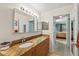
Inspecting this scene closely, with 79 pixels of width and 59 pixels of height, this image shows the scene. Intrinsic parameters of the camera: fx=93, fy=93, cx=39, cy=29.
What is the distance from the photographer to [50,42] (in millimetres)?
1594

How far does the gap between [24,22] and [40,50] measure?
0.55 m

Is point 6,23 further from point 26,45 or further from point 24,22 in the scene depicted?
point 26,45

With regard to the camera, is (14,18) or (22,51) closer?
(22,51)

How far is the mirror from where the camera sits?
1.57 meters

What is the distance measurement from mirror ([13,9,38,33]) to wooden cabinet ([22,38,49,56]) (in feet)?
0.87

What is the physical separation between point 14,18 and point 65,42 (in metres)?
0.93

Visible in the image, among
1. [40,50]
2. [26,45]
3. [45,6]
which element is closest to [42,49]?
[40,50]

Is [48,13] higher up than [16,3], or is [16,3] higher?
[16,3]

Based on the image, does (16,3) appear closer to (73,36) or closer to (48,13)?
(48,13)

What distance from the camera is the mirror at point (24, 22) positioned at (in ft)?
5.15

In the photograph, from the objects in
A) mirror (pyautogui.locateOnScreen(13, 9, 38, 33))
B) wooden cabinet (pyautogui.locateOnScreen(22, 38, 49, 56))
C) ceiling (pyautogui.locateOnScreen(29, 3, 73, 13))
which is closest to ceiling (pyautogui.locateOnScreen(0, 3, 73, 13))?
ceiling (pyautogui.locateOnScreen(29, 3, 73, 13))

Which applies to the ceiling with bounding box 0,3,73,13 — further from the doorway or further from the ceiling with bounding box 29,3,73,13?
the doorway

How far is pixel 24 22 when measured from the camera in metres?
1.62

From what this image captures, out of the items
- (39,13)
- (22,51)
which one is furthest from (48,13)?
(22,51)
